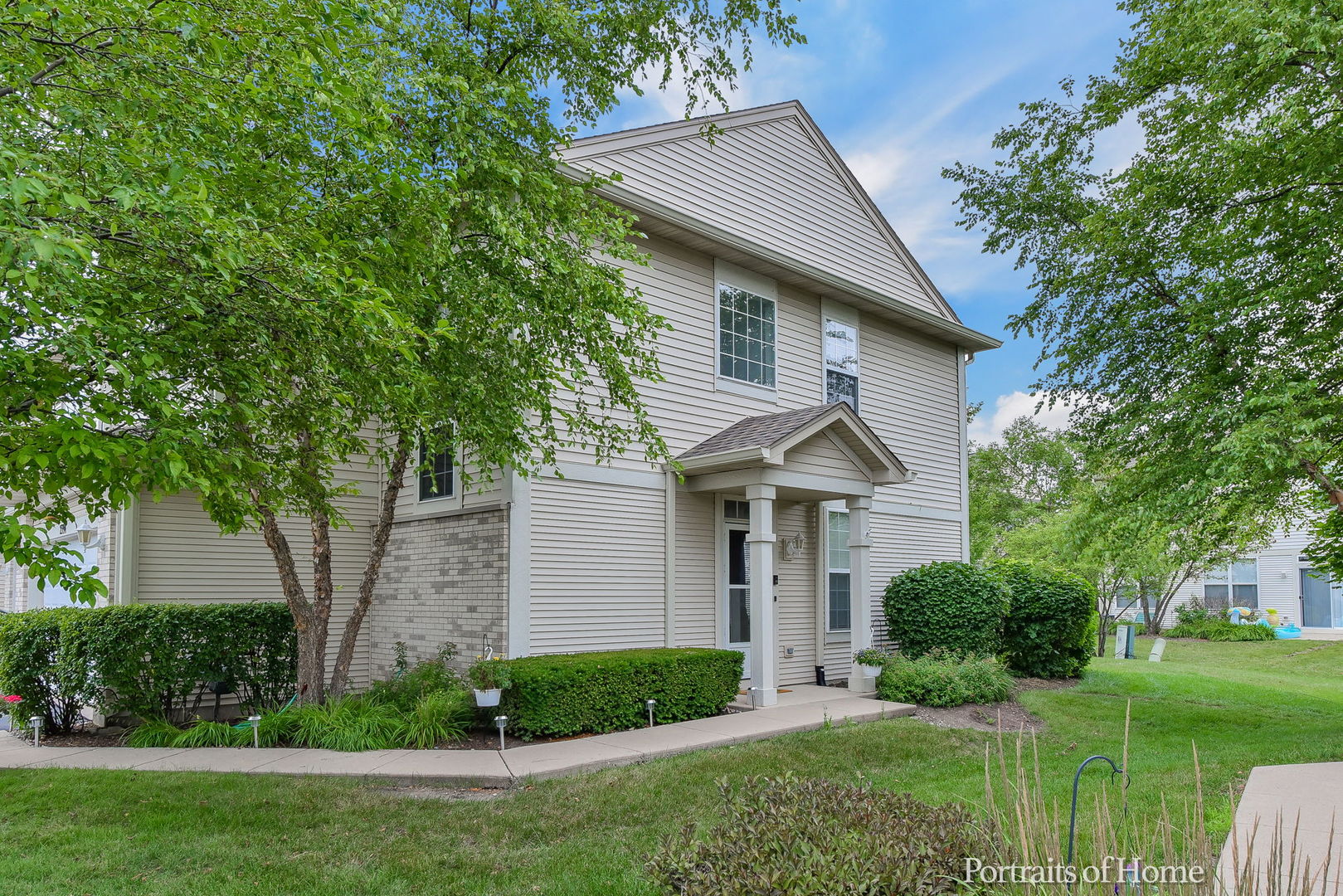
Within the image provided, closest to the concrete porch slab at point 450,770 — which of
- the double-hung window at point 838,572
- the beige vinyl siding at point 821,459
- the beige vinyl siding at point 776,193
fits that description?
the beige vinyl siding at point 821,459

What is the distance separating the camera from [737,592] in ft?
36.2

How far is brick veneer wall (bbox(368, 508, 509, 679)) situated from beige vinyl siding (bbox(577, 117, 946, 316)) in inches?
183

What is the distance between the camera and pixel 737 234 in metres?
11.2

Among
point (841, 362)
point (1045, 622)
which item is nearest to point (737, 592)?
point (841, 362)

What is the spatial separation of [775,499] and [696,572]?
4.71 ft

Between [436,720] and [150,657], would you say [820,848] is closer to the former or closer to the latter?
[436,720]

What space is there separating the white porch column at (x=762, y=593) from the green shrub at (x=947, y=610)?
3.08 m

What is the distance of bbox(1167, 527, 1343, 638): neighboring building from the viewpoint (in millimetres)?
27453

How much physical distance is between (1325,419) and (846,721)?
17.2 ft

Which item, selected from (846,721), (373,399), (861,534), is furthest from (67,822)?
(861,534)

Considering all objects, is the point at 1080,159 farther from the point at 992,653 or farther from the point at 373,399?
the point at 373,399

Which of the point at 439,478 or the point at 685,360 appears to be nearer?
the point at 439,478

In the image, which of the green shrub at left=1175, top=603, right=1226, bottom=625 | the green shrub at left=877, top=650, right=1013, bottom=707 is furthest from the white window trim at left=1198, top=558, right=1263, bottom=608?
the green shrub at left=877, top=650, right=1013, bottom=707

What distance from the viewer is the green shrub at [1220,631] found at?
82.3 ft
